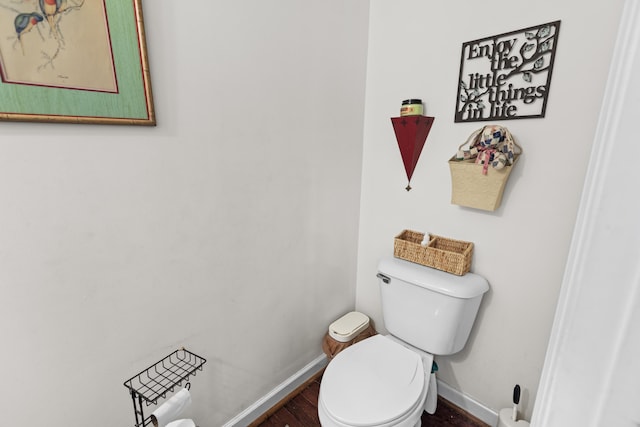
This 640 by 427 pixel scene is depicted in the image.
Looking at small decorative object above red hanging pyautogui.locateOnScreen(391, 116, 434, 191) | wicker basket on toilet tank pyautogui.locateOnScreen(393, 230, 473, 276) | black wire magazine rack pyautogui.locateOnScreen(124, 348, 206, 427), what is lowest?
black wire magazine rack pyautogui.locateOnScreen(124, 348, 206, 427)

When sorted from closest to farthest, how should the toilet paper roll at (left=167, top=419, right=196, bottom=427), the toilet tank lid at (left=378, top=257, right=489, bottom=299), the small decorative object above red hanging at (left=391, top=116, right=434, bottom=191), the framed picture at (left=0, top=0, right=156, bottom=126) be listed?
the framed picture at (left=0, top=0, right=156, bottom=126), the toilet paper roll at (left=167, top=419, right=196, bottom=427), the toilet tank lid at (left=378, top=257, right=489, bottom=299), the small decorative object above red hanging at (left=391, top=116, right=434, bottom=191)

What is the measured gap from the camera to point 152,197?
945 millimetres

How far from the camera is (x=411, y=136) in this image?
4.43 feet

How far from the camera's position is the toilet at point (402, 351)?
997mm

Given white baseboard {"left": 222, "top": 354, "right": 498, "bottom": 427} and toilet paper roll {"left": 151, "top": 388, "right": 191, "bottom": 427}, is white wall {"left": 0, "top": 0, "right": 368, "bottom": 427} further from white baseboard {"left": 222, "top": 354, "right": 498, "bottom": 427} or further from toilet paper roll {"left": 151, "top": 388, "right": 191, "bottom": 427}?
toilet paper roll {"left": 151, "top": 388, "right": 191, "bottom": 427}

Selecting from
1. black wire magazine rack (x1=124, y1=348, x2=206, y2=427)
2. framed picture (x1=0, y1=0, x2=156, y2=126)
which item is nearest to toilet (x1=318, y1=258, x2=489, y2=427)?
black wire magazine rack (x1=124, y1=348, x2=206, y2=427)

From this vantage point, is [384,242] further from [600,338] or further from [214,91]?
[600,338]

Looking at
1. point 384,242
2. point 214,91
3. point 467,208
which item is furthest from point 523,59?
Result: point 214,91

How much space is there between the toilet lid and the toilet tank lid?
304 mm

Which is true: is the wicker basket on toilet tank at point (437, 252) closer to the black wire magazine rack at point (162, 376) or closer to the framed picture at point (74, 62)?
the black wire magazine rack at point (162, 376)

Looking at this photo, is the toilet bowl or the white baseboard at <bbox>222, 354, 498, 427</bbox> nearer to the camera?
the toilet bowl

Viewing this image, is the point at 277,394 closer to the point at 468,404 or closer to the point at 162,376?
the point at 162,376

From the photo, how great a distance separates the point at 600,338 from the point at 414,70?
1.30 m

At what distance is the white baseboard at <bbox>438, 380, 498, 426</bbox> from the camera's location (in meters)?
1.38
